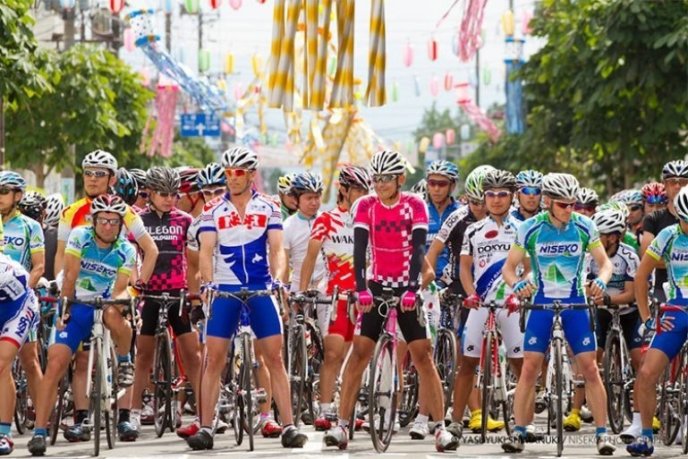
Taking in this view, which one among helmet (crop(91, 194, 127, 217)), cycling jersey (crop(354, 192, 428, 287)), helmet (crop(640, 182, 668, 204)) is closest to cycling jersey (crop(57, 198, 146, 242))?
helmet (crop(91, 194, 127, 217))

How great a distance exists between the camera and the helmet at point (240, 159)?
48.5 ft

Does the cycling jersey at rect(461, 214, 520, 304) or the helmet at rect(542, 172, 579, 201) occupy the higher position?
the helmet at rect(542, 172, 579, 201)

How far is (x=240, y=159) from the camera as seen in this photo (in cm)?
1480

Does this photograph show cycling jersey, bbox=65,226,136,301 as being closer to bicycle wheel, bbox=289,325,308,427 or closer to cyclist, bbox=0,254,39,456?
cyclist, bbox=0,254,39,456

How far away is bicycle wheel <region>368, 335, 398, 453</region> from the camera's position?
14242mm

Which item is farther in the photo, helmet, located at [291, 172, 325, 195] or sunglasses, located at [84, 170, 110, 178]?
helmet, located at [291, 172, 325, 195]

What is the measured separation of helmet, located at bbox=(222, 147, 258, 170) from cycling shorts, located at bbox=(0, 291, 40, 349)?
1812 millimetres

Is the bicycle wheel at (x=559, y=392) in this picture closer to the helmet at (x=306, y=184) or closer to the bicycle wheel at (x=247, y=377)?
the bicycle wheel at (x=247, y=377)

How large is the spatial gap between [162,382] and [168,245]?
1.27 m

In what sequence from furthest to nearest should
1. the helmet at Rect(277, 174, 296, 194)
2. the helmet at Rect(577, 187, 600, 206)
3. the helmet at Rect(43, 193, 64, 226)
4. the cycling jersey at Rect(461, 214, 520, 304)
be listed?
1. the helmet at Rect(277, 174, 296, 194)
2. the helmet at Rect(43, 193, 64, 226)
3. the helmet at Rect(577, 187, 600, 206)
4. the cycling jersey at Rect(461, 214, 520, 304)

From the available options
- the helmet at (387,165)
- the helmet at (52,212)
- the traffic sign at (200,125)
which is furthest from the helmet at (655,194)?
the traffic sign at (200,125)

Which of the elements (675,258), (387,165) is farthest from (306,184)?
(675,258)

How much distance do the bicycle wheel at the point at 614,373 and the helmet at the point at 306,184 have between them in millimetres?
3076

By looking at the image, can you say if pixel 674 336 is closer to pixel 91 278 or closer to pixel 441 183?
pixel 441 183
